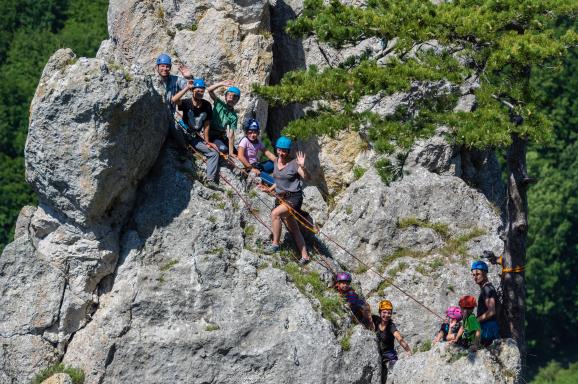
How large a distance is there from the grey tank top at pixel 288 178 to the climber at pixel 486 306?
298 centimetres

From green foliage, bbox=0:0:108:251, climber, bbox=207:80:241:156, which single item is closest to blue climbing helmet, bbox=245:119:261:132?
climber, bbox=207:80:241:156

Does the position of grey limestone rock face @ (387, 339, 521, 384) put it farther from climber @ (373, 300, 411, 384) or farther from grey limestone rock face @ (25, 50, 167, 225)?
grey limestone rock face @ (25, 50, 167, 225)

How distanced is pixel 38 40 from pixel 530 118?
133 ft

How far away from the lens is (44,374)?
58.1 ft

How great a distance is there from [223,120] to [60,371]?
4.53m

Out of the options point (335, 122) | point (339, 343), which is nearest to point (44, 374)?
point (339, 343)

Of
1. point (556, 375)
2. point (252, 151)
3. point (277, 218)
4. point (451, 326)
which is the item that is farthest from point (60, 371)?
point (556, 375)

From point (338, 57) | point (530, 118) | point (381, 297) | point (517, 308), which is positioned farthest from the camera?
point (338, 57)

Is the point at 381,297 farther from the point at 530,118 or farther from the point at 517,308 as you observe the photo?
the point at 530,118

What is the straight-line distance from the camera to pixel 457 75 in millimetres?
17375

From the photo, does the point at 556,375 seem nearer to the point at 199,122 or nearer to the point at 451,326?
the point at 451,326

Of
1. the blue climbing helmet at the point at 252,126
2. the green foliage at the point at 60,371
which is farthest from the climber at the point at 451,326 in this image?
the green foliage at the point at 60,371

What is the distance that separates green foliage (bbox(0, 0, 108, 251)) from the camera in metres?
44.0

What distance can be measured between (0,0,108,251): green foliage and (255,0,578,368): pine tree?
27111 millimetres
